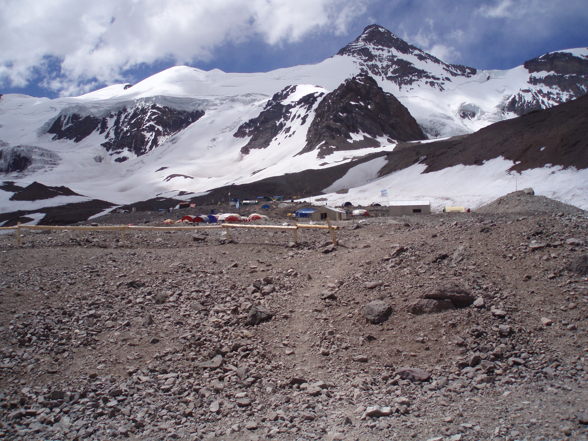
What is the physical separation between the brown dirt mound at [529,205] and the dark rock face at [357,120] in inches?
3027

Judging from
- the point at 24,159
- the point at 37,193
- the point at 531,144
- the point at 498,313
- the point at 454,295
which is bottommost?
the point at 498,313

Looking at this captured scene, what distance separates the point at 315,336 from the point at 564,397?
3464mm

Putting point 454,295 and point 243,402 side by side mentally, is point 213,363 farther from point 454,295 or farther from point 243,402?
point 454,295

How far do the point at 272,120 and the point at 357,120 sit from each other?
46121mm

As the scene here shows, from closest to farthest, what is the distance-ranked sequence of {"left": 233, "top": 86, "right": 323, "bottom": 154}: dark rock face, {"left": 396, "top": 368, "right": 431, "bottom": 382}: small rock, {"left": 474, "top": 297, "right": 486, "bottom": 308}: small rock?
{"left": 396, "top": 368, "right": 431, "bottom": 382}: small rock
{"left": 474, "top": 297, "right": 486, "bottom": 308}: small rock
{"left": 233, "top": 86, "right": 323, "bottom": 154}: dark rock face

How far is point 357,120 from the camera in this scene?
12444 cm

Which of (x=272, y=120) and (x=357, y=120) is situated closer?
(x=357, y=120)

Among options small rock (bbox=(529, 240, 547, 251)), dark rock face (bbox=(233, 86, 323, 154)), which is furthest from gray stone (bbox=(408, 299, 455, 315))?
dark rock face (bbox=(233, 86, 323, 154))

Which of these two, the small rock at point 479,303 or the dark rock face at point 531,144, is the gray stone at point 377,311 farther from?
the dark rock face at point 531,144

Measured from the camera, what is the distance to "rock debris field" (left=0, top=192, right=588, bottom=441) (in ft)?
17.7

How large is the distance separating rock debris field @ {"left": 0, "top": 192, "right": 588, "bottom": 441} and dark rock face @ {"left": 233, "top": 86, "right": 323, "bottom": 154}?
138 meters

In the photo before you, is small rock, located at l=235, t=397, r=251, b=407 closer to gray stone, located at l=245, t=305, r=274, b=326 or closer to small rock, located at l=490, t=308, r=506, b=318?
gray stone, located at l=245, t=305, r=274, b=326

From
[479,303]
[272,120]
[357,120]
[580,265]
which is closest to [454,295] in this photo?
[479,303]

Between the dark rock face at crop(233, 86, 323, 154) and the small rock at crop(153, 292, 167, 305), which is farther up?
the dark rock face at crop(233, 86, 323, 154)
